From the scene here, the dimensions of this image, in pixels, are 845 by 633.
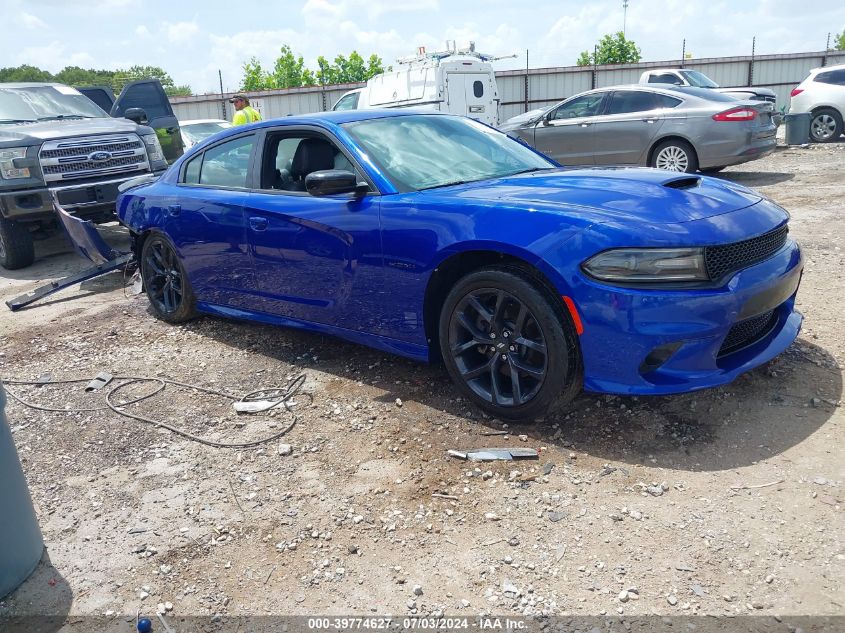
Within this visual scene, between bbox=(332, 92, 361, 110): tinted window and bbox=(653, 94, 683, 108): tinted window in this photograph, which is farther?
bbox=(332, 92, 361, 110): tinted window

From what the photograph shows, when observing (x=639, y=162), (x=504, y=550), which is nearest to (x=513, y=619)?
(x=504, y=550)

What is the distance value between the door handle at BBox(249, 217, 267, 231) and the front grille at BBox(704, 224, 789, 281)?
2.68 meters

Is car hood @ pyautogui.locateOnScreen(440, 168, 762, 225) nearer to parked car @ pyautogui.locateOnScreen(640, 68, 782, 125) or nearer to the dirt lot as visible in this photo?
the dirt lot

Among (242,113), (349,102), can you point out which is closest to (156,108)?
(242,113)

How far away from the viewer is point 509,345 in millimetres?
3518

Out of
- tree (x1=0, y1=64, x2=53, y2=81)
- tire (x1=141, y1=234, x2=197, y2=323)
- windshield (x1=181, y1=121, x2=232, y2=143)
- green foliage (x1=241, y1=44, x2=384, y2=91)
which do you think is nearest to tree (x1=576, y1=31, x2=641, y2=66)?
green foliage (x1=241, y1=44, x2=384, y2=91)

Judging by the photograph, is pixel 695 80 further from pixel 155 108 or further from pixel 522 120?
pixel 155 108

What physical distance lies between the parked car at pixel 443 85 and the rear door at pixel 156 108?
4.57 meters

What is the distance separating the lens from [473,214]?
Answer: 11.6 ft

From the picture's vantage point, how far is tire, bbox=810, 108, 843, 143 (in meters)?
15.6

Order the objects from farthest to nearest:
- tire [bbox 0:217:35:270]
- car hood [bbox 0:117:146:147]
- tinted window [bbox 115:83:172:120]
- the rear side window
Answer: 1. the rear side window
2. tinted window [bbox 115:83:172:120]
3. tire [bbox 0:217:35:270]
4. car hood [bbox 0:117:146:147]

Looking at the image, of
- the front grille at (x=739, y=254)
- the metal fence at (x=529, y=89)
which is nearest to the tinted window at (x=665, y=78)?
the metal fence at (x=529, y=89)

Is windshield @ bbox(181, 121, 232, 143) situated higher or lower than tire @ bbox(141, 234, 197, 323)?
higher

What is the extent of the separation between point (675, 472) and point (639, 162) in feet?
29.3
